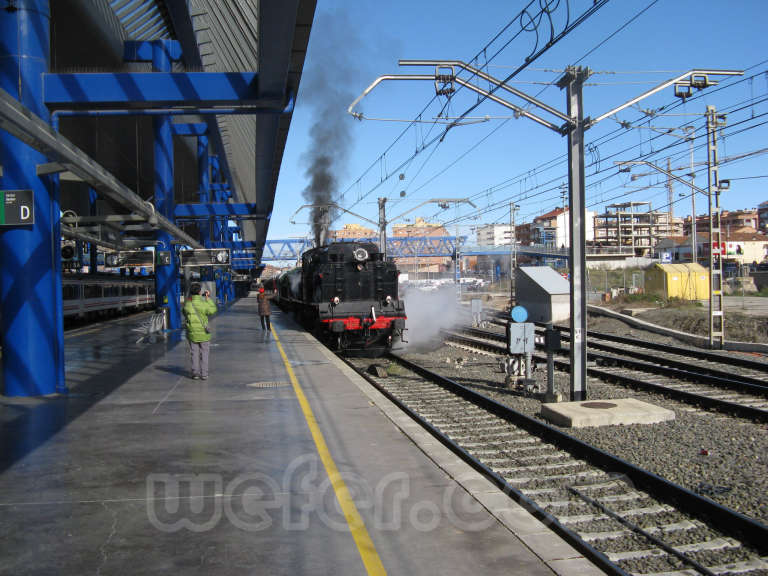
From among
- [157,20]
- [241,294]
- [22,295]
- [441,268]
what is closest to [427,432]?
[22,295]

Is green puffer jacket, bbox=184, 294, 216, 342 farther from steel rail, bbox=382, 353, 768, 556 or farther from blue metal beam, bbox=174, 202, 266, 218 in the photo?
blue metal beam, bbox=174, 202, 266, 218

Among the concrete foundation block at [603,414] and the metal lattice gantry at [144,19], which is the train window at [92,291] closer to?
the metal lattice gantry at [144,19]

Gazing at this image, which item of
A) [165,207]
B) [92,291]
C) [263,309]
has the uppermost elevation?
[165,207]

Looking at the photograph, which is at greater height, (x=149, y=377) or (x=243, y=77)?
(x=243, y=77)

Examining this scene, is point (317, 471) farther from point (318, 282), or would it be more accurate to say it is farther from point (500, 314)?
point (500, 314)

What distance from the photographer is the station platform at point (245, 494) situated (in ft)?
13.4

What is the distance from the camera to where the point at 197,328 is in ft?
36.7

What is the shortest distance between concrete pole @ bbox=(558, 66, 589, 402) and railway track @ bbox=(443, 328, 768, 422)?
2.31m

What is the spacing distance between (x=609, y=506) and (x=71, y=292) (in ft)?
89.9

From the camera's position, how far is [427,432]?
7.57 m

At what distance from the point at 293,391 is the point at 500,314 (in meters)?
24.3

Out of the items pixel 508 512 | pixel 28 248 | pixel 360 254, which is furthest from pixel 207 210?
pixel 508 512

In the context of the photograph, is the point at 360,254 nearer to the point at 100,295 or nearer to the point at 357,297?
the point at 357,297

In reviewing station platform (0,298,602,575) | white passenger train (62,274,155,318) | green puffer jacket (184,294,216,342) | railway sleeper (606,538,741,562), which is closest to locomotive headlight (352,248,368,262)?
green puffer jacket (184,294,216,342)
